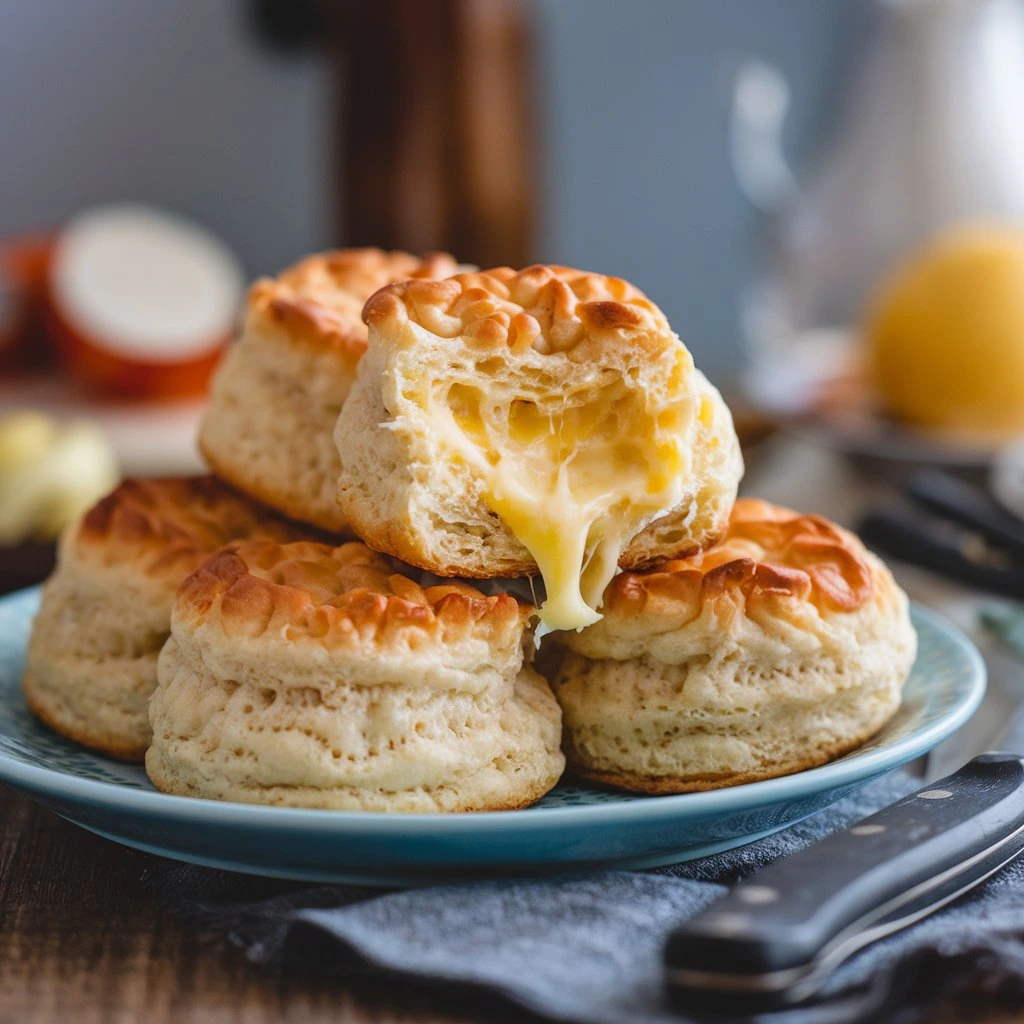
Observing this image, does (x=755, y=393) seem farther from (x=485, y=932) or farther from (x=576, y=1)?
(x=576, y=1)

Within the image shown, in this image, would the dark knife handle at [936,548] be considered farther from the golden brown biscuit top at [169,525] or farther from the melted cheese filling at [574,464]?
the golden brown biscuit top at [169,525]

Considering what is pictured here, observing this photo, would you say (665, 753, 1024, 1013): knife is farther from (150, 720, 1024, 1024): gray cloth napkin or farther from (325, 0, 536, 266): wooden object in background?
(325, 0, 536, 266): wooden object in background

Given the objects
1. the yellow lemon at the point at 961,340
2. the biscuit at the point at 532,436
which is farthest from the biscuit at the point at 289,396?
the yellow lemon at the point at 961,340

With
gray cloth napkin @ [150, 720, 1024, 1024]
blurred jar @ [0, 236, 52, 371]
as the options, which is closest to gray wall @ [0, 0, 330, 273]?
blurred jar @ [0, 236, 52, 371]

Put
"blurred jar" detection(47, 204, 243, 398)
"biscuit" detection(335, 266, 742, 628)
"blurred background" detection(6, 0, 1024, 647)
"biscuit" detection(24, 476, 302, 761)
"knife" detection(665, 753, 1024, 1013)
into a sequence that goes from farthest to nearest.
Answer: "blurred jar" detection(47, 204, 243, 398) → "blurred background" detection(6, 0, 1024, 647) → "biscuit" detection(24, 476, 302, 761) → "biscuit" detection(335, 266, 742, 628) → "knife" detection(665, 753, 1024, 1013)

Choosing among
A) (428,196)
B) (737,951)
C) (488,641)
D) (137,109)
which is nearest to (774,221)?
(428,196)

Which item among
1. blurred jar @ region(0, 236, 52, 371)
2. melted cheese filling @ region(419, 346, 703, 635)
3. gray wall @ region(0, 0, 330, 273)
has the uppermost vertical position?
melted cheese filling @ region(419, 346, 703, 635)

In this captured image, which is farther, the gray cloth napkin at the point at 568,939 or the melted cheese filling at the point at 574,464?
the melted cheese filling at the point at 574,464

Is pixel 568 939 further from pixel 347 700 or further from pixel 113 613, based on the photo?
pixel 113 613
